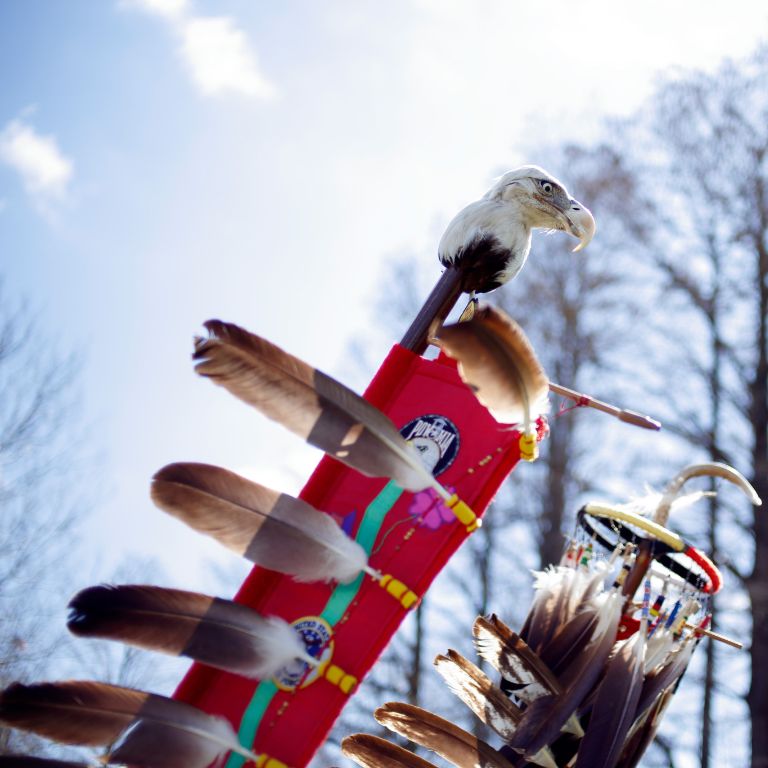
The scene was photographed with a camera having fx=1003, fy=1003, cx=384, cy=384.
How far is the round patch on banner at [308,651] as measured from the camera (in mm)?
2365

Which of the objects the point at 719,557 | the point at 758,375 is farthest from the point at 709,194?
the point at 719,557

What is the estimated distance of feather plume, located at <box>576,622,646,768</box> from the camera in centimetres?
263

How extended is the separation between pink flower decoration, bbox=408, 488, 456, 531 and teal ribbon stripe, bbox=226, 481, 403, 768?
0.05 m

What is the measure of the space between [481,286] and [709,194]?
669 cm

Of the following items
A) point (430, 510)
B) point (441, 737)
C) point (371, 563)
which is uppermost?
point (430, 510)

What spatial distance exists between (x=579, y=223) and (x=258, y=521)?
126 cm

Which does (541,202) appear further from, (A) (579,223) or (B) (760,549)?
(B) (760,549)

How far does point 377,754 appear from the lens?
270 centimetres

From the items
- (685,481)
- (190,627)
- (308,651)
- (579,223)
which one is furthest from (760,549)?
(190,627)

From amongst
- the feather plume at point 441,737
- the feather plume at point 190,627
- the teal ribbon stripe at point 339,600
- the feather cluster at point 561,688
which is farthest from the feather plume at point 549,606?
the feather plume at point 190,627

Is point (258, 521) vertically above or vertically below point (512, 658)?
below

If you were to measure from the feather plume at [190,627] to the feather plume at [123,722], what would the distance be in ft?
0.47

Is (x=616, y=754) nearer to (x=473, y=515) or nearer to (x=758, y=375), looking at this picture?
(x=473, y=515)

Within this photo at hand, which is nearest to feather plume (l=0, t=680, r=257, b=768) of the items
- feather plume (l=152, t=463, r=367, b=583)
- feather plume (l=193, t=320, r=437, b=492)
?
feather plume (l=152, t=463, r=367, b=583)
